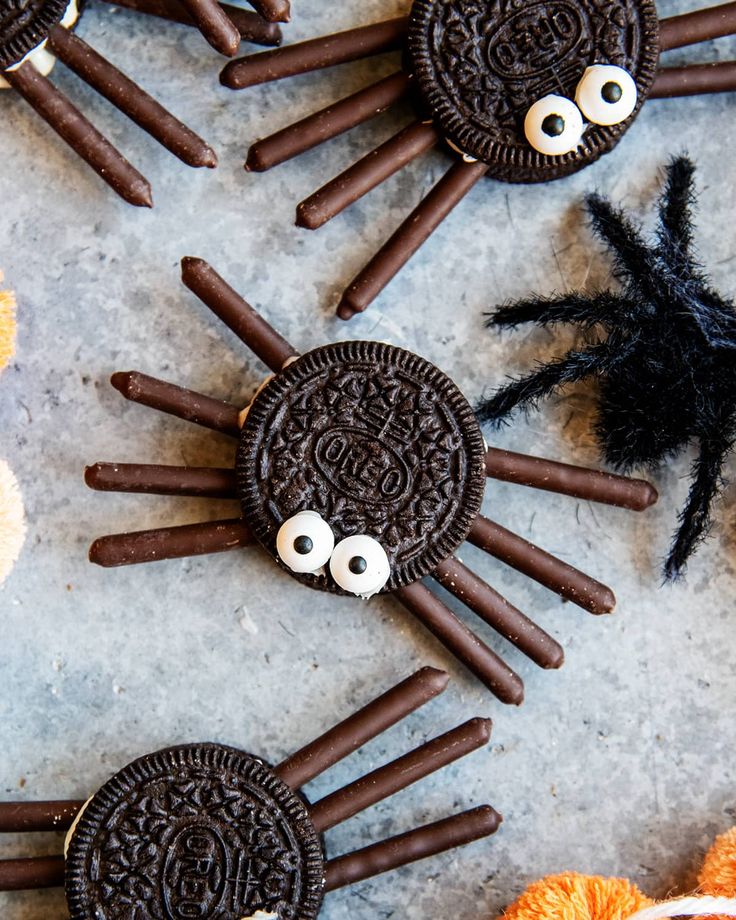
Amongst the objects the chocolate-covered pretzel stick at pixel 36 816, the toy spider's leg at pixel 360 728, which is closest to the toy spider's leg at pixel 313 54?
the toy spider's leg at pixel 360 728

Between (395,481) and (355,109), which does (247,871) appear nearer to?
(395,481)

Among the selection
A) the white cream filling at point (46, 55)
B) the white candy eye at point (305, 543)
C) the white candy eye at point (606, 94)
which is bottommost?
the white candy eye at point (305, 543)

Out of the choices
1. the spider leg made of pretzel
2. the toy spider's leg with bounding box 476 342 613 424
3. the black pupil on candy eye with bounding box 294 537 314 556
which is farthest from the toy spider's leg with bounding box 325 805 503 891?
the toy spider's leg with bounding box 476 342 613 424

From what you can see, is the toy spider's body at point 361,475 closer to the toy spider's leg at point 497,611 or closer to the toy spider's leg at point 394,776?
the toy spider's leg at point 497,611

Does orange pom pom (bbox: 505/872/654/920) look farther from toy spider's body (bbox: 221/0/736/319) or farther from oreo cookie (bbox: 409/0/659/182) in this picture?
oreo cookie (bbox: 409/0/659/182)

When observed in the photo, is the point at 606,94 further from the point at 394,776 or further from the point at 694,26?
the point at 394,776

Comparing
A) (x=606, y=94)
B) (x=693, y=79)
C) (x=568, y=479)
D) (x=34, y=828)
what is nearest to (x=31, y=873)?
(x=34, y=828)

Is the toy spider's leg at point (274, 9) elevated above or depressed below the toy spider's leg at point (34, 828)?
above
